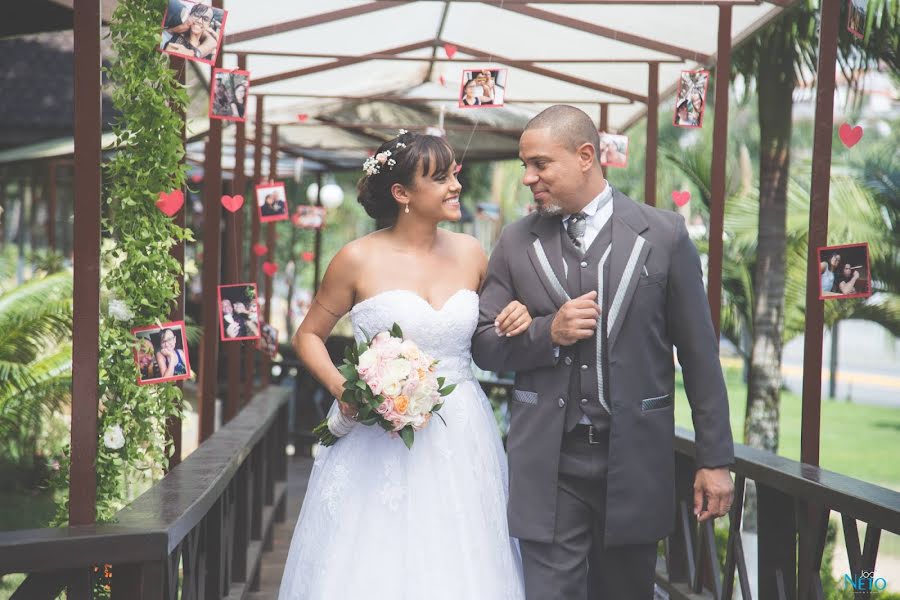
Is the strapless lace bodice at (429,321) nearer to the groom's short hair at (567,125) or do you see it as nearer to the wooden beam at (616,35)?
the groom's short hair at (567,125)

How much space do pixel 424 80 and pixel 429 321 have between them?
631cm

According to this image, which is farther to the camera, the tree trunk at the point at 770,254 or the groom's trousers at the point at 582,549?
the tree trunk at the point at 770,254

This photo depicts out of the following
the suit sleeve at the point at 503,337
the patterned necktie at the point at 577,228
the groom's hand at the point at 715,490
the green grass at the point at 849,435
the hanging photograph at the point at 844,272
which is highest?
the patterned necktie at the point at 577,228

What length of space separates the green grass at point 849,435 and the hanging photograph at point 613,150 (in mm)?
7939

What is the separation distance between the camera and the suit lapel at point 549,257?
11.5ft

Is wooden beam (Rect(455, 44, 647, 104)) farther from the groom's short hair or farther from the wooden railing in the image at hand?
the groom's short hair

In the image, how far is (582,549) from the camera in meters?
3.43

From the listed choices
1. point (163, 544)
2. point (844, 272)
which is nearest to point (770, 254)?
point (844, 272)

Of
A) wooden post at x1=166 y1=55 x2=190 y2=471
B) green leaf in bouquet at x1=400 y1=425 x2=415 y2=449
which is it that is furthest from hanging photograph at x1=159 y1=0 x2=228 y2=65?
green leaf in bouquet at x1=400 y1=425 x2=415 y2=449

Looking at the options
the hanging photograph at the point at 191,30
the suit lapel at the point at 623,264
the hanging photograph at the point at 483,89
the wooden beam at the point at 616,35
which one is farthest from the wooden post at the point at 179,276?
the wooden beam at the point at 616,35

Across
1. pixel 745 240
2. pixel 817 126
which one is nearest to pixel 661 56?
pixel 817 126

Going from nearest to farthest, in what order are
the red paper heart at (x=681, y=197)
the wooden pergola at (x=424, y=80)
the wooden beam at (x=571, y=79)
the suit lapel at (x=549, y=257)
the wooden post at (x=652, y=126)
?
the wooden pergola at (x=424, y=80)
the suit lapel at (x=549, y=257)
the wooden post at (x=652, y=126)
the red paper heart at (x=681, y=197)
the wooden beam at (x=571, y=79)

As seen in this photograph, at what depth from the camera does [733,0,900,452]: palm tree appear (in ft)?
32.7

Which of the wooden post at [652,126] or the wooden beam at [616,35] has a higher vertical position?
the wooden beam at [616,35]
